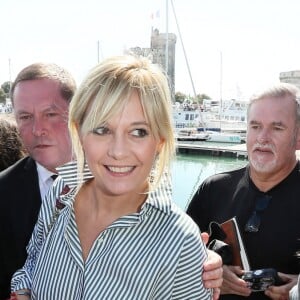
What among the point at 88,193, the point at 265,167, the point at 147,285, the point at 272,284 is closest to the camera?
the point at 147,285

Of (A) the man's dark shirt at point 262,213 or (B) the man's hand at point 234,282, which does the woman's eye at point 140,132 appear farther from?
(A) the man's dark shirt at point 262,213

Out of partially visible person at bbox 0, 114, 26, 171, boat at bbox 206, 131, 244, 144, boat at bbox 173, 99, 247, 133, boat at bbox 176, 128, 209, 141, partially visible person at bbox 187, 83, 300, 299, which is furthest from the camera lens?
boat at bbox 173, 99, 247, 133

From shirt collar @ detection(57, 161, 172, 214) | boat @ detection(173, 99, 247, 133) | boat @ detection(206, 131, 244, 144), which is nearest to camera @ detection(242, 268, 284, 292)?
shirt collar @ detection(57, 161, 172, 214)

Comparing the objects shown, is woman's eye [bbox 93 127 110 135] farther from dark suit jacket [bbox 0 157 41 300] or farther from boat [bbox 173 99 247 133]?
boat [bbox 173 99 247 133]

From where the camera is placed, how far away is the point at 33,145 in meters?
2.31

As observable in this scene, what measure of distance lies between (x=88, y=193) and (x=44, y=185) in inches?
24.5

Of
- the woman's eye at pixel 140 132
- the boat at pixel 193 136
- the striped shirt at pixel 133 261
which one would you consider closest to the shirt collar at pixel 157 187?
the striped shirt at pixel 133 261

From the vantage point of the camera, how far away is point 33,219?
2141 millimetres

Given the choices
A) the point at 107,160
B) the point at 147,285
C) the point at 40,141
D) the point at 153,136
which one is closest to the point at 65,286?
the point at 147,285

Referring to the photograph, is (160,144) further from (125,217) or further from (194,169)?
(194,169)

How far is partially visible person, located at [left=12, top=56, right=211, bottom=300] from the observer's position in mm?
1453

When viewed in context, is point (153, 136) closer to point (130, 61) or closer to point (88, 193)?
Result: point (130, 61)

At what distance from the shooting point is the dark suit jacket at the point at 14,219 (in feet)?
6.89

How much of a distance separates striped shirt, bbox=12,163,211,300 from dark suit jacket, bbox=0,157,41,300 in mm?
499
